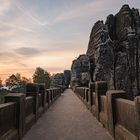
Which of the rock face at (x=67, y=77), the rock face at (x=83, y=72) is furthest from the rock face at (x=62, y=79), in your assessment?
the rock face at (x=83, y=72)

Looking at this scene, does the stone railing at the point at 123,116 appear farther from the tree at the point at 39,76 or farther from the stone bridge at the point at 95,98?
the tree at the point at 39,76

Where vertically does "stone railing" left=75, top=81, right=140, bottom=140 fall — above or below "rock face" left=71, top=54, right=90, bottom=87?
below

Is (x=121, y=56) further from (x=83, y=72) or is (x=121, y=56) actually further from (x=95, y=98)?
(x=95, y=98)

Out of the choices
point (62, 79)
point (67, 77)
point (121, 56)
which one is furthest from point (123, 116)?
point (67, 77)

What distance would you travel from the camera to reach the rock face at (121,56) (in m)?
63.4

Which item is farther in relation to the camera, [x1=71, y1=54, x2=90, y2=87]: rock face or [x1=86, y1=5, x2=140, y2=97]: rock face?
[x1=86, y1=5, x2=140, y2=97]: rock face

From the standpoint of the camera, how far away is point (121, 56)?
69438mm

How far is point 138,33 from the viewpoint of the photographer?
77.2 meters

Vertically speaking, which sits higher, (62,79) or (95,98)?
(62,79)

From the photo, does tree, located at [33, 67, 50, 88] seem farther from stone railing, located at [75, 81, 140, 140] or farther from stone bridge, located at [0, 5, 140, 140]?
stone railing, located at [75, 81, 140, 140]

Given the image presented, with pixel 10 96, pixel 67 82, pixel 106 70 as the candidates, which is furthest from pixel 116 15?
pixel 10 96

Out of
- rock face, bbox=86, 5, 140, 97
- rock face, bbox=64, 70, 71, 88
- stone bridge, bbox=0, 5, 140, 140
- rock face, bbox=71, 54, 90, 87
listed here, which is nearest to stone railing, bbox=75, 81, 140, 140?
stone bridge, bbox=0, 5, 140, 140

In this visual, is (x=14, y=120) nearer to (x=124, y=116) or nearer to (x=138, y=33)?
(x=124, y=116)

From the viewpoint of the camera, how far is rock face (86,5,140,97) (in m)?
63.4
